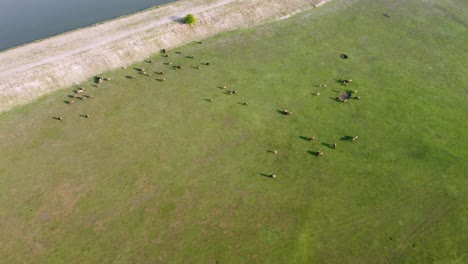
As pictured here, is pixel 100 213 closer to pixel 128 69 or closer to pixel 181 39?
pixel 128 69

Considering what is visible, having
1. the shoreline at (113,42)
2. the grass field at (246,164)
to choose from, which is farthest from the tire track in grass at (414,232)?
the shoreline at (113,42)

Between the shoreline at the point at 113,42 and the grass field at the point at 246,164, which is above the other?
the shoreline at the point at 113,42

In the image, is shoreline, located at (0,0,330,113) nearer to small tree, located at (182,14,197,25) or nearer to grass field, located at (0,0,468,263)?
small tree, located at (182,14,197,25)

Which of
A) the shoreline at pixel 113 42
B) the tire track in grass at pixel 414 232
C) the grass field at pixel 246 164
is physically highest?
the shoreline at pixel 113 42

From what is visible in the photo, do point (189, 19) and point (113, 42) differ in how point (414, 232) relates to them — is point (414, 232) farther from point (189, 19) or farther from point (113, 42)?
point (113, 42)

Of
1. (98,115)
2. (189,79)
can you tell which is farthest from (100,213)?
(189,79)

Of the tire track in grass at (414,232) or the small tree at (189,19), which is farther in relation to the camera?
the small tree at (189,19)

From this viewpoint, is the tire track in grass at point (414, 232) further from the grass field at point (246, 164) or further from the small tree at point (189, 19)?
the small tree at point (189, 19)

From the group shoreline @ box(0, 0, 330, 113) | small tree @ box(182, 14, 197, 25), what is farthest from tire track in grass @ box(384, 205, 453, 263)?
small tree @ box(182, 14, 197, 25)
